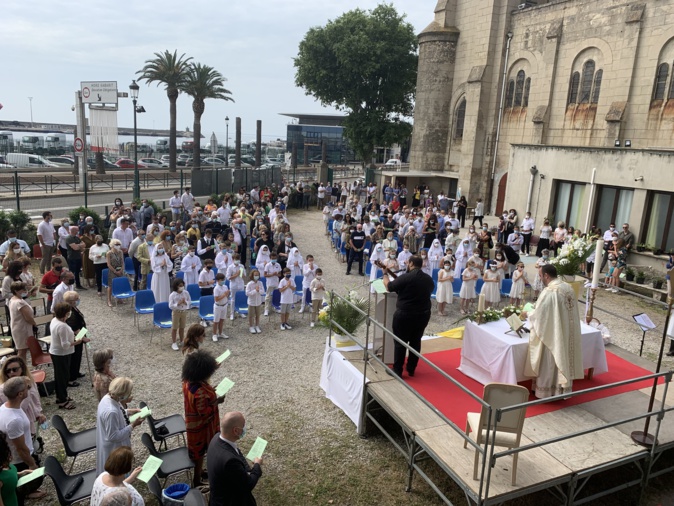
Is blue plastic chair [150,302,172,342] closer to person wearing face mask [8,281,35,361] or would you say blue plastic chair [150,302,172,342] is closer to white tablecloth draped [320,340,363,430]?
person wearing face mask [8,281,35,361]

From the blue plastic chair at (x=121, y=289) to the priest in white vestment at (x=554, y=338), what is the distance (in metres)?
9.49

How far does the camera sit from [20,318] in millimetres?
8430

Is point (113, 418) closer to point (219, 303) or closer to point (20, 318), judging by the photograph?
point (20, 318)

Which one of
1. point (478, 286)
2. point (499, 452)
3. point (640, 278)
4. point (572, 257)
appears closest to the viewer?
point (499, 452)

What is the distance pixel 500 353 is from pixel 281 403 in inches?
150

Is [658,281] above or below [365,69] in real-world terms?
below

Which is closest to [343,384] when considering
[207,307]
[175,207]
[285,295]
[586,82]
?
[285,295]

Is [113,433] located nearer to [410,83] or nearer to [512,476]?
[512,476]

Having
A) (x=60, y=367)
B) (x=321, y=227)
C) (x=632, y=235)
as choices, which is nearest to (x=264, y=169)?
(x=321, y=227)

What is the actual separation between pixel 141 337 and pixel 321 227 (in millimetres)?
15543

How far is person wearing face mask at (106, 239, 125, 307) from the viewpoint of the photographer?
43.0 feet

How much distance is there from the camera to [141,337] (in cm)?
1149

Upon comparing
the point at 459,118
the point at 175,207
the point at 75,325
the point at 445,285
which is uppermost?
the point at 459,118

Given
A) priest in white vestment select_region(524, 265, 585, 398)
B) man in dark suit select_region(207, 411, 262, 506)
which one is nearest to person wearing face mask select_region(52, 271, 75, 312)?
man in dark suit select_region(207, 411, 262, 506)
